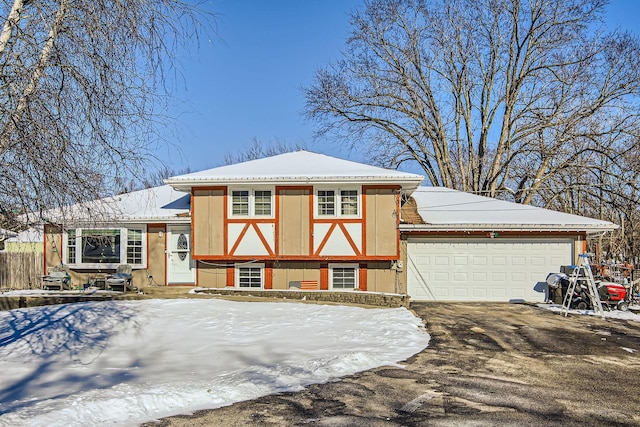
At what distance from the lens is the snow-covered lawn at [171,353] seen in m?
5.47

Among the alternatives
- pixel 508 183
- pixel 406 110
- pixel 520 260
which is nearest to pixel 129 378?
pixel 520 260

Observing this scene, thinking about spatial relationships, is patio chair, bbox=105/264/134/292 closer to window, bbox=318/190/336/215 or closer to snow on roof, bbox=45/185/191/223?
snow on roof, bbox=45/185/191/223

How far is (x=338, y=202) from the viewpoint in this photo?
1523 cm

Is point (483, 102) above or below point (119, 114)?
above

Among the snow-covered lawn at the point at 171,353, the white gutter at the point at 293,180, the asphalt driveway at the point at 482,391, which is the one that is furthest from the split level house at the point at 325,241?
the asphalt driveway at the point at 482,391

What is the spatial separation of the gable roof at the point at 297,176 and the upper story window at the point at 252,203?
0.52 meters

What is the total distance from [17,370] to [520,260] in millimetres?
13853

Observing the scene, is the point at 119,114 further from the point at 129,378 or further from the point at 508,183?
the point at 508,183

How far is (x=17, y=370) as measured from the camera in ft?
24.2

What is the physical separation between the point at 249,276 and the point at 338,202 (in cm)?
366

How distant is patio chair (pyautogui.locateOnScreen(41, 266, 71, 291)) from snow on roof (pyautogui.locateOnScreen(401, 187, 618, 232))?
10.6m

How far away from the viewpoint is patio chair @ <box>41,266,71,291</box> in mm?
15289

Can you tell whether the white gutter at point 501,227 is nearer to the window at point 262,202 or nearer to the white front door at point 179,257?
the window at point 262,202

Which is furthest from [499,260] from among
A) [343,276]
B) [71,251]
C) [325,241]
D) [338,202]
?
[71,251]
